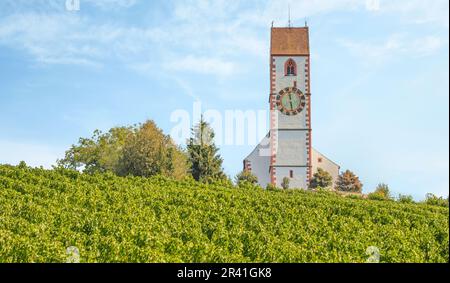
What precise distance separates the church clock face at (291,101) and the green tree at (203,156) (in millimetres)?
11112

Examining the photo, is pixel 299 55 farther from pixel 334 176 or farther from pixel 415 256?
pixel 415 256

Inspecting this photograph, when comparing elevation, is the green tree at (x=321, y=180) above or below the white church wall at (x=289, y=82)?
below

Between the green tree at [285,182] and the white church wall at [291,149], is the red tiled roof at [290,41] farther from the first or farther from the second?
the green tree at [285,182]

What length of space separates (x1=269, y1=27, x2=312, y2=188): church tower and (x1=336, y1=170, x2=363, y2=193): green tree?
8764 mm

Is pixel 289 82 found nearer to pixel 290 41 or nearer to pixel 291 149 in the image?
pixel 290 41

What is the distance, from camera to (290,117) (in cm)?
6147

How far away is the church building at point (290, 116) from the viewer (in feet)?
199

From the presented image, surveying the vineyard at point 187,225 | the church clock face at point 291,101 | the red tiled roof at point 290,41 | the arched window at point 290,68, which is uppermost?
the red tiled roof at point 290,41

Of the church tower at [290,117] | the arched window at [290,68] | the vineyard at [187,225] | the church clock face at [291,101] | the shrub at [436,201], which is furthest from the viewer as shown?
the arched window at [290,68]

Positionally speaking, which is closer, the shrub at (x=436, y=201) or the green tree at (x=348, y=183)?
the shrub at (x=436, y=201)

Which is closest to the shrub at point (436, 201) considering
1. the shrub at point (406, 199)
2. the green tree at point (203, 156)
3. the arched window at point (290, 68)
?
the shrub at point (406, 199)
